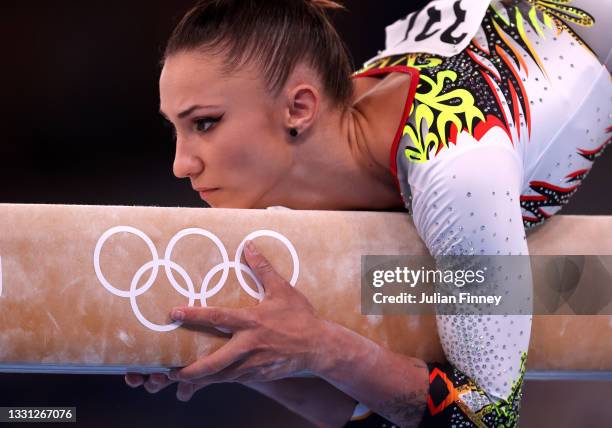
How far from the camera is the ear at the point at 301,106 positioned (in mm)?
1530

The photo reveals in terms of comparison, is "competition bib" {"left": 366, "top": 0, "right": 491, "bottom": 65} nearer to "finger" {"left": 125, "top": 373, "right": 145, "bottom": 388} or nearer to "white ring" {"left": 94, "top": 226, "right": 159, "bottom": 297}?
"white ring" {"left": 94, "top": 226, "right": 159, "bottom": 297}

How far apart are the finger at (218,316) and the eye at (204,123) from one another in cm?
39

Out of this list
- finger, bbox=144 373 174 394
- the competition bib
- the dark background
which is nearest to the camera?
finger, bbox=144 373 174 394

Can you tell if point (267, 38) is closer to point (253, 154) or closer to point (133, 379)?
point (253, 154)

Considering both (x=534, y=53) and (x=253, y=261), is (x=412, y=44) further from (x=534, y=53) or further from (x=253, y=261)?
(x=253, y=261)

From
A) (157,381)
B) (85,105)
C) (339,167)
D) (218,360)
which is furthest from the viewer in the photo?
(85,105)

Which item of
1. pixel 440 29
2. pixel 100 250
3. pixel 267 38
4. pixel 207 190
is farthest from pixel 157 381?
pixel 440 29

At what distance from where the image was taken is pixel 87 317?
53.7 inches

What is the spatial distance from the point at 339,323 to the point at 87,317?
19.3 inches

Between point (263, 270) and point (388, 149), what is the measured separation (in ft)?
1.23

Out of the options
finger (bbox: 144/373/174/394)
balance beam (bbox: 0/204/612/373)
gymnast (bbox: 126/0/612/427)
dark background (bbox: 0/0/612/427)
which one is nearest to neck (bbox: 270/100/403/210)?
gymnast (bbox: 126/0/612/427)

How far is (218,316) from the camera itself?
134cm

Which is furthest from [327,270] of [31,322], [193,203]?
[193,203]

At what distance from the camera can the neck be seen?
1.57 metres
